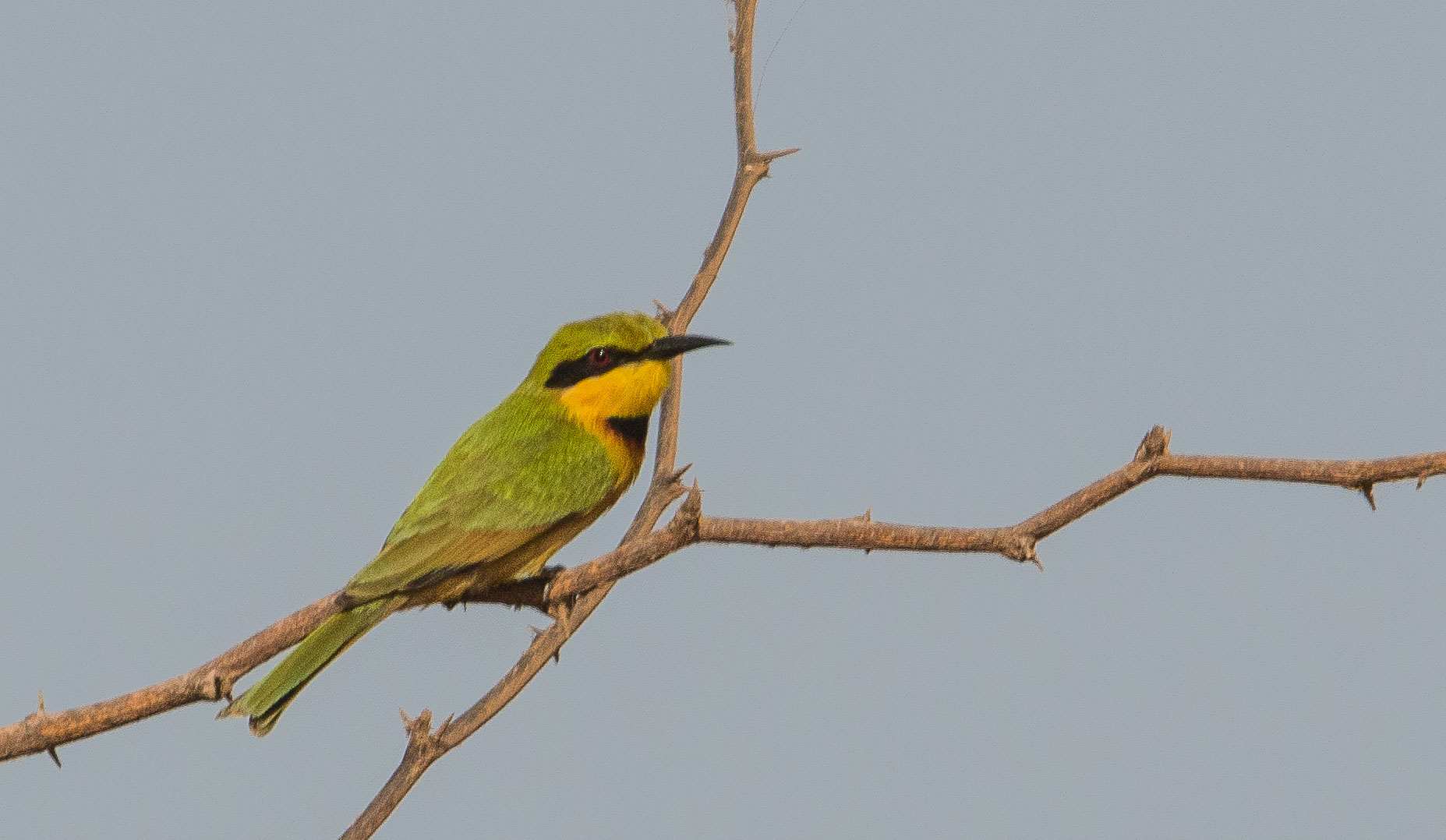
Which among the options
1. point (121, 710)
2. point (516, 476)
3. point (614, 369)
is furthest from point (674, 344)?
point (121, 710)

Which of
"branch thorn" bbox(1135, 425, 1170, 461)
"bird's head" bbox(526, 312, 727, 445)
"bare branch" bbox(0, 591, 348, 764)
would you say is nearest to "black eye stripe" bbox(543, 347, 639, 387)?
"bird's head" bbox(526, 312, 727, 445)

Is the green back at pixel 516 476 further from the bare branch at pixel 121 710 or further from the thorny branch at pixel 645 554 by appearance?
the bare branch at pixel 121 710

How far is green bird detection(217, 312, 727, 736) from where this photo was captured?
4219mm

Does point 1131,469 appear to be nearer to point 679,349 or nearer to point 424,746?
point 424,746

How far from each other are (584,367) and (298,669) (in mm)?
1476

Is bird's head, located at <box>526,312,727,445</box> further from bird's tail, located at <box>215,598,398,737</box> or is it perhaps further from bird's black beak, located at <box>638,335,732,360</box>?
bird's tail, located at <box>215,598,398,737</box>

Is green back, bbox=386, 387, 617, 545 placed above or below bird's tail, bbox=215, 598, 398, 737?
above

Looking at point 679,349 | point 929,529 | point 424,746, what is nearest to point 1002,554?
point 929,529

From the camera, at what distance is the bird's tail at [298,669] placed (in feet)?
13.6

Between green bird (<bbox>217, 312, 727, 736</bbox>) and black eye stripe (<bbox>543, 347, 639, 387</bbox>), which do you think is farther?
black eye stripe (<bbox>543, 347, 639, 387</bbox>)

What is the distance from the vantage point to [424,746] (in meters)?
3.62

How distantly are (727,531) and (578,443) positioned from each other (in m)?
2.05

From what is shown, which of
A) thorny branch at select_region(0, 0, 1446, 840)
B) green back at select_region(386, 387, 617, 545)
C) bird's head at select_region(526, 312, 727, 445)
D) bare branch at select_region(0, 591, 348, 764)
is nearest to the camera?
thorny branch at select_region(0, 0, 1446, 840)

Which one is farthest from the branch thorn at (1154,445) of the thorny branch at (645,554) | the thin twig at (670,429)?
the thin twig at (670,429)
